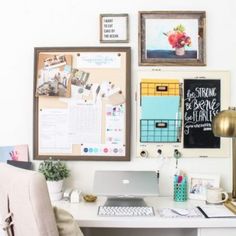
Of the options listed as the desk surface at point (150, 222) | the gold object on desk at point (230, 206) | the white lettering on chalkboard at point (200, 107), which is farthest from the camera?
the white lettering on chalkboard at point (200, 107)

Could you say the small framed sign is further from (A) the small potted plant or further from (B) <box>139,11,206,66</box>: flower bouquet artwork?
(A) the small potted plant

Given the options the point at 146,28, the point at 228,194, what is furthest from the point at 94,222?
the point at 146,28

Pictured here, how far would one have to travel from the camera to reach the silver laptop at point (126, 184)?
70.6 inches

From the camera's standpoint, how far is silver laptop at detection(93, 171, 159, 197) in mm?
1794

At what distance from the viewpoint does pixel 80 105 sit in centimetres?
206

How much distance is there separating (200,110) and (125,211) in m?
0.79

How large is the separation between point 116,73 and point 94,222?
0.91 metres

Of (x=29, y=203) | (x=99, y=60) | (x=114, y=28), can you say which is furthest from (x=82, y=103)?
(x=29, y=203)

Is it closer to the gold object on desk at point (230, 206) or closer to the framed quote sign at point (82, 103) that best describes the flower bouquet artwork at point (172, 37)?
the framed quote sign at point (82, 103)

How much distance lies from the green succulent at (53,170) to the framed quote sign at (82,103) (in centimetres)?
7

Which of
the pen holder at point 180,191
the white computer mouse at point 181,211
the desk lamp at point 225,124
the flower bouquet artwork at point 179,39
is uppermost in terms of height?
the flower bouquet artwork at point 179,39

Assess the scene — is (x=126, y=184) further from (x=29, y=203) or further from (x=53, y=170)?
(x=29, y=203)

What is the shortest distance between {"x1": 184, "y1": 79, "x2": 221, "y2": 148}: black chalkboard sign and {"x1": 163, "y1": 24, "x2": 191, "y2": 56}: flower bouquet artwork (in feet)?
0.64

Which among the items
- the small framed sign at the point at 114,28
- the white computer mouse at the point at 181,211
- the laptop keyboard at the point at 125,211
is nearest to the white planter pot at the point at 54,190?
the laptop keyboard at the point at 125,211
